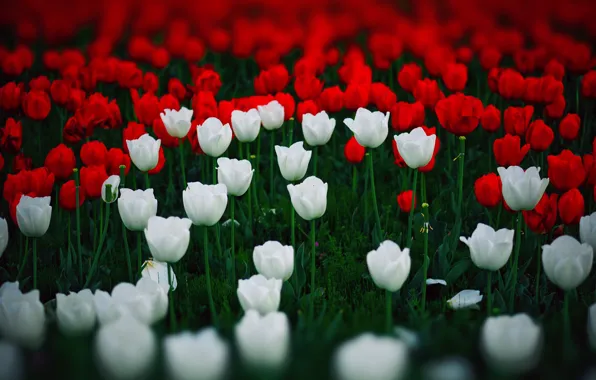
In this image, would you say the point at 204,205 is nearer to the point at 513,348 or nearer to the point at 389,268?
the point at 389,268

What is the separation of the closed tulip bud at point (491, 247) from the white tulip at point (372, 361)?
2.63ft

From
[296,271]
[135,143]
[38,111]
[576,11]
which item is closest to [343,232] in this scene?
[296,271]

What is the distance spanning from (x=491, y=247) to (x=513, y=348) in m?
0.59

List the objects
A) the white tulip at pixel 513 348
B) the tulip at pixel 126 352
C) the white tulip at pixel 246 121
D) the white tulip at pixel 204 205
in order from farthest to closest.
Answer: the white tulip at pixel 246 121
the white tulip at pixel 204 205
the white tulip at pixel 513 348
the tulip at pixel 126 352

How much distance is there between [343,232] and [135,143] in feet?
3.82

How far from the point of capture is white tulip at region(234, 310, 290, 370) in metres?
1.96

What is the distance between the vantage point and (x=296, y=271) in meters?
3.11

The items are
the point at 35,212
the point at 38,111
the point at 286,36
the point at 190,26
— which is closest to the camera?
the point at 35,212

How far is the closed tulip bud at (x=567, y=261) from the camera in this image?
2348 millimetres

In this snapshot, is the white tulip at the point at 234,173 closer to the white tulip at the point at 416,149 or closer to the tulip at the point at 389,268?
the white tulip at the point at 416,149

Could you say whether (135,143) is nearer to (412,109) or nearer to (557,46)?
(412,109)

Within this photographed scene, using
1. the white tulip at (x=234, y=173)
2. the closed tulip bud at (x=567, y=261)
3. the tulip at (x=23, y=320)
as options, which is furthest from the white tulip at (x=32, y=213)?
the closed tulip bud at (x=567, y=261)

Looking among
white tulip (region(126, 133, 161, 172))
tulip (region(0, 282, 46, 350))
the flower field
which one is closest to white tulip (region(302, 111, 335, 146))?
the flower field

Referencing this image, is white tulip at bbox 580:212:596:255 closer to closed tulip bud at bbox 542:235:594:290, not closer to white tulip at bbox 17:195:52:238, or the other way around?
closed tulip bud at bbox 542:235:594:290
